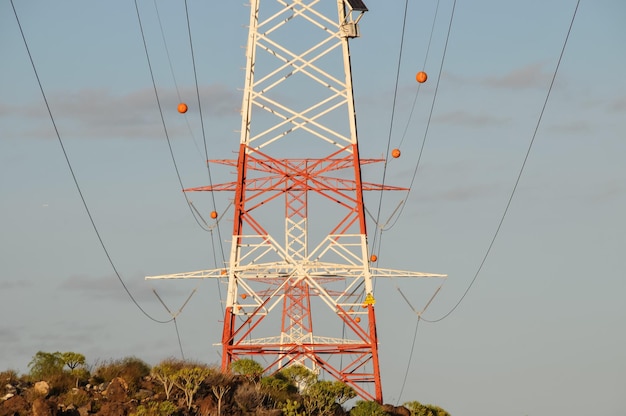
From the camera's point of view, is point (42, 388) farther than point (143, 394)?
No

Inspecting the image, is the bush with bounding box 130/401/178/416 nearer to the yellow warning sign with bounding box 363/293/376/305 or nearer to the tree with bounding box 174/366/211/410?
the tree with bounding box 174/366/211/410

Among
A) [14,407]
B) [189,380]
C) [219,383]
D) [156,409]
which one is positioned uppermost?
[219,383]

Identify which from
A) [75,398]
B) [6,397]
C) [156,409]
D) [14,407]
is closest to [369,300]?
[156,409]

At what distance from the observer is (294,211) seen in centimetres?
9706

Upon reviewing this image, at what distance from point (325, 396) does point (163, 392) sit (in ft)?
33.3

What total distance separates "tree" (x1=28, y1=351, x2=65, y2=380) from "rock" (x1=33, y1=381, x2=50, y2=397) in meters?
2.39

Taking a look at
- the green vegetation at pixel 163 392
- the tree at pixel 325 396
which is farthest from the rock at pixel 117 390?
the tree at pixel 325 396

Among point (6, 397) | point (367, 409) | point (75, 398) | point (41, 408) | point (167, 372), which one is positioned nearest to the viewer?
point (41, 408)

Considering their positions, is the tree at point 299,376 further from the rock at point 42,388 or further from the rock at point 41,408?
the rock at point 41,408

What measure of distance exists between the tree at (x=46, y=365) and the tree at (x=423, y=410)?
21.1m

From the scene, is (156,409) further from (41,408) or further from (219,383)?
(219,383)

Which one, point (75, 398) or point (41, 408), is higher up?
point (75, 398)

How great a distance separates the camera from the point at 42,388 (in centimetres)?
6838

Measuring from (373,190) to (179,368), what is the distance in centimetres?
1821
